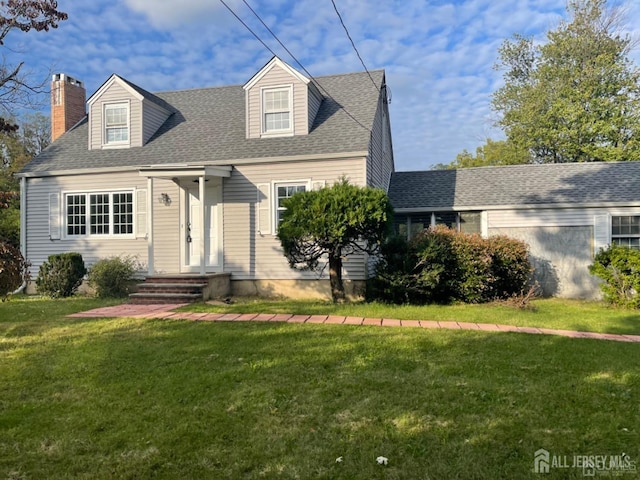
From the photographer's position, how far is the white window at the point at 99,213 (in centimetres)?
1212

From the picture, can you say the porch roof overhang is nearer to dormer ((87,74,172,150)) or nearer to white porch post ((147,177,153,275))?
white porch post ((147,177,153,275))

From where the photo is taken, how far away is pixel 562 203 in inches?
472

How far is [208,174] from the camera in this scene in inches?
413

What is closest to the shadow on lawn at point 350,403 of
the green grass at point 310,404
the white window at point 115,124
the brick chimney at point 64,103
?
the green grass at point 310,404

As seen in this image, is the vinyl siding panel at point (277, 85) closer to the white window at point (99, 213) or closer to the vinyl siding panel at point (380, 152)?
the vinyl siding panel at point (380, 152)

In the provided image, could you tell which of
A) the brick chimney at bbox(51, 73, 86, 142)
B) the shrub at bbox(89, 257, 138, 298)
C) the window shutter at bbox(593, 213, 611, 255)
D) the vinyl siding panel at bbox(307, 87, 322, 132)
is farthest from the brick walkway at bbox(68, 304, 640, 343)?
the brick chimney at bbox(51, 73, 86, 142)

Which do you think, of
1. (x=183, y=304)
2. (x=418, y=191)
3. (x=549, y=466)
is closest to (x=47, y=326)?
(x=183, y=304)

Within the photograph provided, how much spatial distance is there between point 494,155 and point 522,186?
15.6m

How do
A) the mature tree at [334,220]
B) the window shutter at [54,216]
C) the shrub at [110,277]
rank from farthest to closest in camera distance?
the window shutter at [54,216], the shrub at [110,277], the mature tree at [334,220]

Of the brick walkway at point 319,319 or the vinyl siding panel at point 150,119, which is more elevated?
the vinyl siding panel at point 150,119

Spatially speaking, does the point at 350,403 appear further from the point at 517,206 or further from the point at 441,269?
the point at 517,206

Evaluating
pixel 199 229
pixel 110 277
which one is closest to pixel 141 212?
pixel 199 229

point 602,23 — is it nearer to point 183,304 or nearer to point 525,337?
point 525,337

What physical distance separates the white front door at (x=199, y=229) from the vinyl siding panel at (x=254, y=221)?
9.3 inches
